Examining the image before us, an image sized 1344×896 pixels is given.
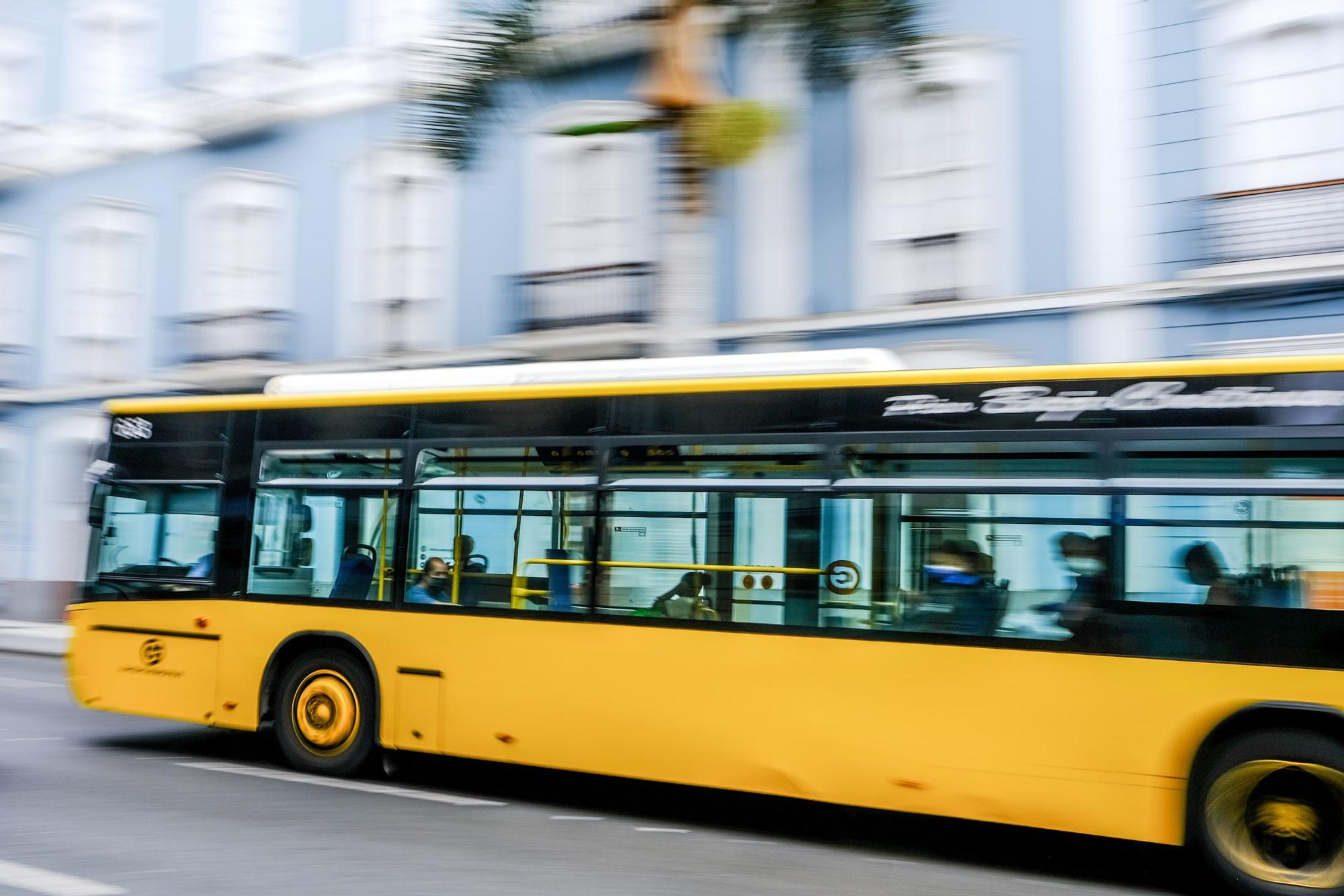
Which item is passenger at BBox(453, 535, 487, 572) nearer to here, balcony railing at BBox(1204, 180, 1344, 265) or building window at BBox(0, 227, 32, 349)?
balcony railing at BBox(1204, 180, 1344, 265)

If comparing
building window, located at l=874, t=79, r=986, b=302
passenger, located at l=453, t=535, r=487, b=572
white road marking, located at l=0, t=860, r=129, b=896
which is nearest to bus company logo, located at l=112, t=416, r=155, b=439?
passenger, located at l=453, t=535, r=487, b=572

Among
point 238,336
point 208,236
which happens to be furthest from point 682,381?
point 208,236

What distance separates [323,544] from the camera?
327 inches

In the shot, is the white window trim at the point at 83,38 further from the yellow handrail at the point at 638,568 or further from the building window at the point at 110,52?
the yellow handrail at the point at 638,568

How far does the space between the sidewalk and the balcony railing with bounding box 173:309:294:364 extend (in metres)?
4.71

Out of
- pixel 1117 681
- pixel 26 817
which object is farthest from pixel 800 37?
pixel 26 817

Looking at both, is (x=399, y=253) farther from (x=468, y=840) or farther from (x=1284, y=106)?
(x=468, y=840)

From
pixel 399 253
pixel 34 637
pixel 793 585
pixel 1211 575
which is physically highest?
pixel 399 253

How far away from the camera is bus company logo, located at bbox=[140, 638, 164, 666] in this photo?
28.8ft

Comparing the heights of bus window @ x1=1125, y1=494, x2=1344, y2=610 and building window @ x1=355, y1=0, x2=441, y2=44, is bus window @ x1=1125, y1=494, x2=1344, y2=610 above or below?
below

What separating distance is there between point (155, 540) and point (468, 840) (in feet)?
12.9

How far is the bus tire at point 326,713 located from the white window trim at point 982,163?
811 centimetres

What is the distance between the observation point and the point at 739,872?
596 cm

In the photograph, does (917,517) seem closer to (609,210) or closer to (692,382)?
(692,382)
